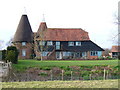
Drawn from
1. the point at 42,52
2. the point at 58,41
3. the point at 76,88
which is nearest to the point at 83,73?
the point at 76,88

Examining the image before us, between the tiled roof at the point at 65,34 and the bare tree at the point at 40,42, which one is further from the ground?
the tiled roof at the point at 65,34

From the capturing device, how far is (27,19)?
51.1 m

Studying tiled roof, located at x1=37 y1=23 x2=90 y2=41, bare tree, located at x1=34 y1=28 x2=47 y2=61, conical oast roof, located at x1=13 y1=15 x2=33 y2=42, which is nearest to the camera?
bare tree, located at x1=34 y1=28 x2=47 y2=61

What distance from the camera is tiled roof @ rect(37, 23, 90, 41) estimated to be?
51719 millimetres

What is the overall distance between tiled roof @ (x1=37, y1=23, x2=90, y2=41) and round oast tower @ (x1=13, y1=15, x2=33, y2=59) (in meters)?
3.24

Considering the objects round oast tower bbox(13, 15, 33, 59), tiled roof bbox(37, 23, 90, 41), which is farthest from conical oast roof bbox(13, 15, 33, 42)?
tiled roof bbox(37, 23, 90, 41)

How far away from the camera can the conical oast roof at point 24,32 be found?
164 ft

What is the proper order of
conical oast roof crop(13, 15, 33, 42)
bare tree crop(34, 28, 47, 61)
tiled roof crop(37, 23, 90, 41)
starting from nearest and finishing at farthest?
1. bare tree crop(34, 28, 47, 61)
2. conical oast roof crop(13, 15, 33, 42)
3. tiled roof crop(37, 23, 90, 41)

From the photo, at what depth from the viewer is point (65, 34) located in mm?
53094

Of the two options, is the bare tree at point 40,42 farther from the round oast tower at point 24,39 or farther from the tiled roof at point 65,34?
the round oast tower at point 24,39

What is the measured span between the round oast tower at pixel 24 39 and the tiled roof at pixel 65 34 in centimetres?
324

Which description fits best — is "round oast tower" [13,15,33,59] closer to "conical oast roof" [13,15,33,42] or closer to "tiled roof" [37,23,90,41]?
"conical oast roof" [13,15,33,42]

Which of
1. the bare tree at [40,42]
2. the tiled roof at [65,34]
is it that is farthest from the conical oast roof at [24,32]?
the tiled roof at [65,34]

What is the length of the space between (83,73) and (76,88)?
15.4 m
